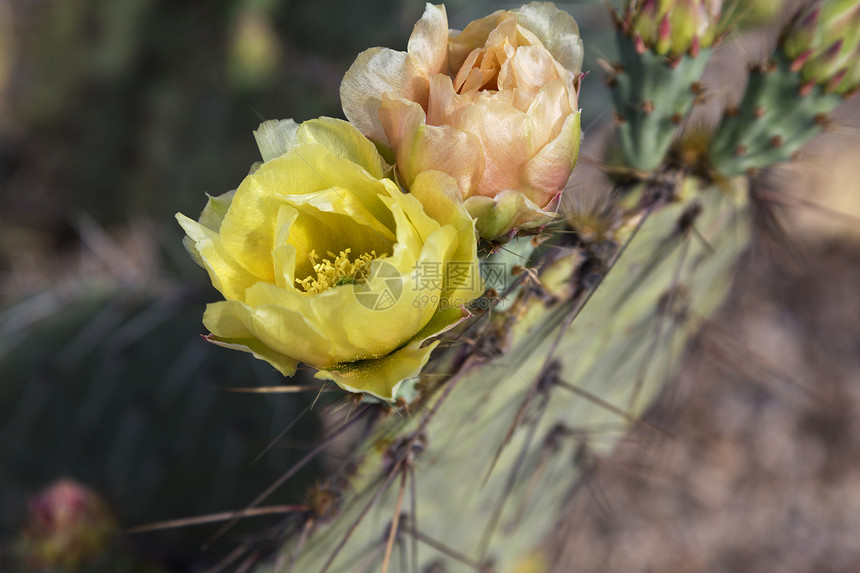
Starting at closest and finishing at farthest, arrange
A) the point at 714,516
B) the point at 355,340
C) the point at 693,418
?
the point at 355,340 → the point at 714,516 → the point at 693,418

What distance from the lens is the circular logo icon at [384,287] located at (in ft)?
1.56

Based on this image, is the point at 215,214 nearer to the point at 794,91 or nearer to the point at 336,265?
the point at 336,265

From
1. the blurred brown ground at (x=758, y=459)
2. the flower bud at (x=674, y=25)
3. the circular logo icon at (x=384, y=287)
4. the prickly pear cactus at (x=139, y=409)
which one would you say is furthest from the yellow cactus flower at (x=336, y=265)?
the blurred brown ground at (x=758, y=459)

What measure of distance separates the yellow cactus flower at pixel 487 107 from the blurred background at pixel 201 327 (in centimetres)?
35

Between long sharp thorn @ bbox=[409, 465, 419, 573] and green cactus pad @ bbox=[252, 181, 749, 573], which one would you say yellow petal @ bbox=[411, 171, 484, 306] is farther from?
long sharp thorn @ bbox=[409, 465, 419, 573]

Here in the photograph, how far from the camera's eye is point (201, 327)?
1.44 metres

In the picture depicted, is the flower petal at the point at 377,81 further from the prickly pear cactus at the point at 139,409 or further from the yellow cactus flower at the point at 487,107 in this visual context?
the prickly pear cactus at the point at 139,409

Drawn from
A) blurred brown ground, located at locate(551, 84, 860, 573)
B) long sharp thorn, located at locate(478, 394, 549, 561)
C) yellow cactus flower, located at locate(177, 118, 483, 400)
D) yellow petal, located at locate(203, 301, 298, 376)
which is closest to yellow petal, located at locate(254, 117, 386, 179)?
yellow cactus flower, located at locate(177, 118, 483, 400)

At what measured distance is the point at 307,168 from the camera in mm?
518

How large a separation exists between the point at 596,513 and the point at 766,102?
144cm

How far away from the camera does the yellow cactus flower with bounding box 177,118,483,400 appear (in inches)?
18.8

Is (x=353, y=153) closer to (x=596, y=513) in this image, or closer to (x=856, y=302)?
(x=596, y=513)

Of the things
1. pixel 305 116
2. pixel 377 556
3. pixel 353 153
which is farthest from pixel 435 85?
pixel 305 116

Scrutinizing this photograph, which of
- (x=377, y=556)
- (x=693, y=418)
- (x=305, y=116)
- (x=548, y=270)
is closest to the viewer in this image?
(x=548, y=270)
